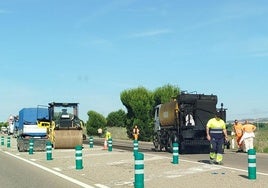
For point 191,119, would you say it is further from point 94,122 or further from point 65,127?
point 94,122

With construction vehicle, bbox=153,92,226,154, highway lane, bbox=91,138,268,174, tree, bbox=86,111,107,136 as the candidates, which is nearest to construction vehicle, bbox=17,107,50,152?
construction vehicle, bbox=153,92,226,154

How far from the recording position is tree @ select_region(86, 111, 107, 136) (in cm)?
8614

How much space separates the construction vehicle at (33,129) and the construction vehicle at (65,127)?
81 centimetres

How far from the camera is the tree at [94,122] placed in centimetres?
8614

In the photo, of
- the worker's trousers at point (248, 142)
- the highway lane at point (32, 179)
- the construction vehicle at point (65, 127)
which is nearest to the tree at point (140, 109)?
the construction vehicle at point (65, 127)

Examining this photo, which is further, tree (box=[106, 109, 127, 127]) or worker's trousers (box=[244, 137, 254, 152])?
tree (box=[106, 109, 127, 127])

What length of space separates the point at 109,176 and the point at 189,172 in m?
2.45

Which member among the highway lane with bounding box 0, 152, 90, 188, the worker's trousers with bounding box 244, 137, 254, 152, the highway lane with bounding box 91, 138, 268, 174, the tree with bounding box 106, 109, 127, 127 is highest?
the tree with bounding box 106, 109, 127, 127

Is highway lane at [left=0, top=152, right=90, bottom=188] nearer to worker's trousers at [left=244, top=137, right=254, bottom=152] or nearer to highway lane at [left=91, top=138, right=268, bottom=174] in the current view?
highway lane at [left=91, top=138, right=268, bottom=174]

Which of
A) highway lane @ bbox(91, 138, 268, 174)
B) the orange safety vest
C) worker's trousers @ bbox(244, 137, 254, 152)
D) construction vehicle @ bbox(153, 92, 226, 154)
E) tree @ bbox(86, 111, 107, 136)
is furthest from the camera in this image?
tree @ bbox(86, 111, 107, 136)

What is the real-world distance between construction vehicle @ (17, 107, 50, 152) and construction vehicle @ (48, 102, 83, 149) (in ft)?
2.65

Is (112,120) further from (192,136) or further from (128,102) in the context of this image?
(192,136)

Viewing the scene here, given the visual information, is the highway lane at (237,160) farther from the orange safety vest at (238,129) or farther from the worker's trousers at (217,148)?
the orange safety vest at (238,129)

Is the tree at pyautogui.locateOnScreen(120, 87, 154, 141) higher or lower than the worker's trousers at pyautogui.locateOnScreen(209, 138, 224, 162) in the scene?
higher
